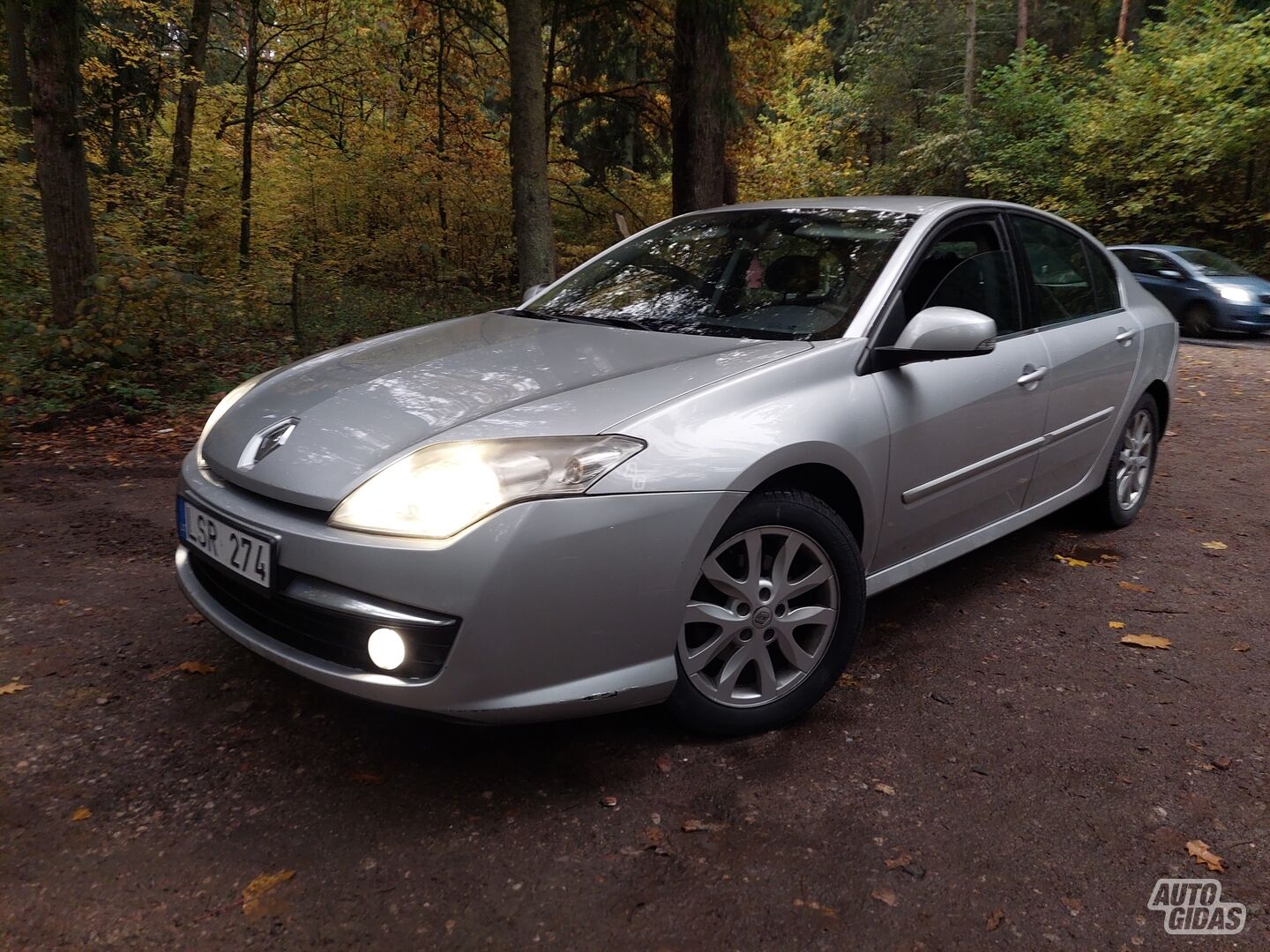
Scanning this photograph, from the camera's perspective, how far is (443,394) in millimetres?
2746

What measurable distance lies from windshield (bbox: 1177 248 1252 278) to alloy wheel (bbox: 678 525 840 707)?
14.2 meters

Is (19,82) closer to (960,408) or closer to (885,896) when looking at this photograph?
(960,408)

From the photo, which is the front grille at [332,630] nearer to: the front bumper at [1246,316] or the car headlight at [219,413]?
the car headlight at [219,413]

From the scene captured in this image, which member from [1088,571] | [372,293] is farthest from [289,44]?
[1088,571]

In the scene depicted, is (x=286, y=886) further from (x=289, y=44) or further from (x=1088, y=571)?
(x=289, y=44)

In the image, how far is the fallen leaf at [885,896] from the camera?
2129 mm

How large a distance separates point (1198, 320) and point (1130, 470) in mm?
11315

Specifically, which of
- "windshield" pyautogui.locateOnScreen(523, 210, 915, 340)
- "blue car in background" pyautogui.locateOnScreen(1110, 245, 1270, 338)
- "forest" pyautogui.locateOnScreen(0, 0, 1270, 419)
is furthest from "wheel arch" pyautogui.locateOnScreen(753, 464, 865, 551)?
"blue car in background" pyautogui.locateOnScreen(1110, 245, 1270, 338)

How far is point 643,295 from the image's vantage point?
364 centimetres

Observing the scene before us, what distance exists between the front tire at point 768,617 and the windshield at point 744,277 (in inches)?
27.5

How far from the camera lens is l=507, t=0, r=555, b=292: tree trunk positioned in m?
7.73

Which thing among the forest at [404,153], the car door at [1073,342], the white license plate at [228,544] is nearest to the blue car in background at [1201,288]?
the forest at [404,153]

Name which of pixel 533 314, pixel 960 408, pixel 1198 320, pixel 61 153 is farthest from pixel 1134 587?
pixel 1198 320

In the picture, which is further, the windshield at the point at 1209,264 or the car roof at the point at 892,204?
the windshield at the point at 1209,264
